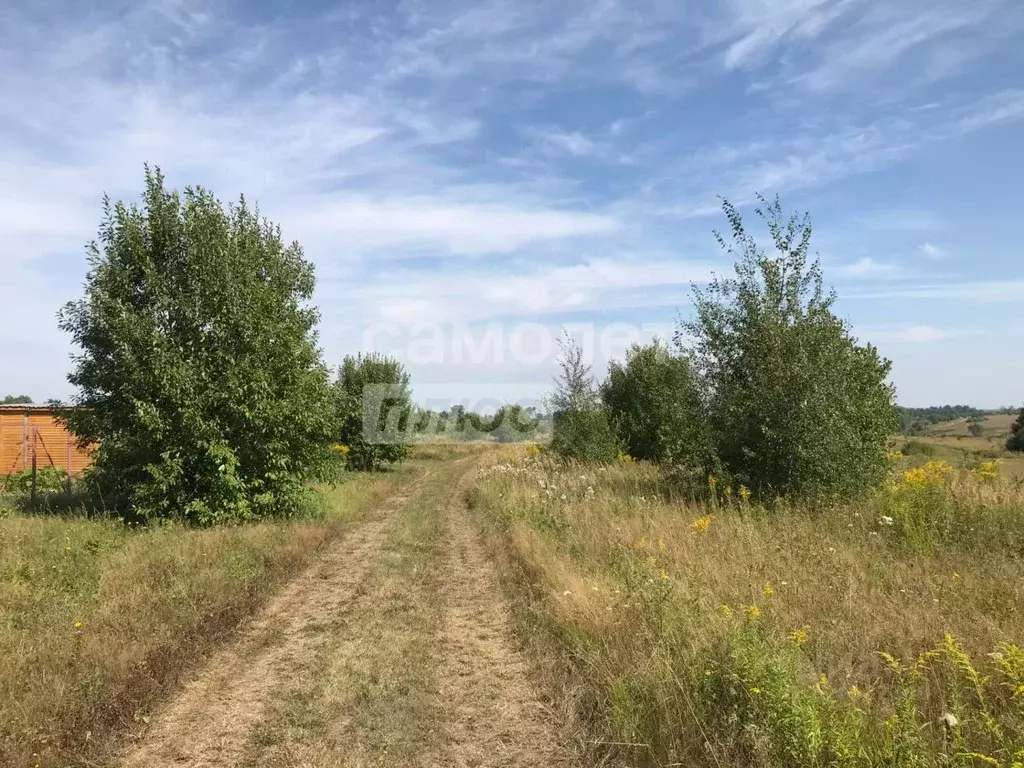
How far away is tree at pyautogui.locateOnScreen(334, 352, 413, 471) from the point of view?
2989 centimetres

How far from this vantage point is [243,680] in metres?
5.23

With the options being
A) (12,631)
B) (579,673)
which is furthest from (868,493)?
(12,631)

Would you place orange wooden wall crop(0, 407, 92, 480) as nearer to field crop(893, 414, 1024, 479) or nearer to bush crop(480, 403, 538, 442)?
bush crop(480, 403, 538, 442)

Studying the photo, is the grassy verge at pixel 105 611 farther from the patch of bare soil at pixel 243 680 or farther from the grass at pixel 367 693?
the grass at pixel 367 693

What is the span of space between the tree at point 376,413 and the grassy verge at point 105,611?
1829 centimetres

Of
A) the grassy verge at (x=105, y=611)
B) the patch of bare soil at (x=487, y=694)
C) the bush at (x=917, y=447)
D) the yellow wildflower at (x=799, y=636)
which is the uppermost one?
the bush at (x=917, y=447)

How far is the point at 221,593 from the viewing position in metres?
7.35

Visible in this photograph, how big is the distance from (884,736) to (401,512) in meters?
13.3

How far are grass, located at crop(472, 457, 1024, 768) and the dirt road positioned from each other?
0.50 meters

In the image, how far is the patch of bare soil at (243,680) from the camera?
13.5 ft

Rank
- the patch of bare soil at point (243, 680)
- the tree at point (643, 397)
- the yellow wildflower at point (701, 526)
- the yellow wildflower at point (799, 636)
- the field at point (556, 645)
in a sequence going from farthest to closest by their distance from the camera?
the tree at point (643, 397)
the yellow wildflower at point (701, 526)
the yellow wildflower at point (799, 636)
the patch of bare soil at point (243, 680)
the field at point (556, 645)

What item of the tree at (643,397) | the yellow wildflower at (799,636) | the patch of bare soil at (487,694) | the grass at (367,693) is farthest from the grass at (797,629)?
the tree at (643,397)

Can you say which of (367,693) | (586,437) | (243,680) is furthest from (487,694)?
(586,437)

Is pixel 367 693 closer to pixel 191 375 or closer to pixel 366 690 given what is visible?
pixel 366 690
